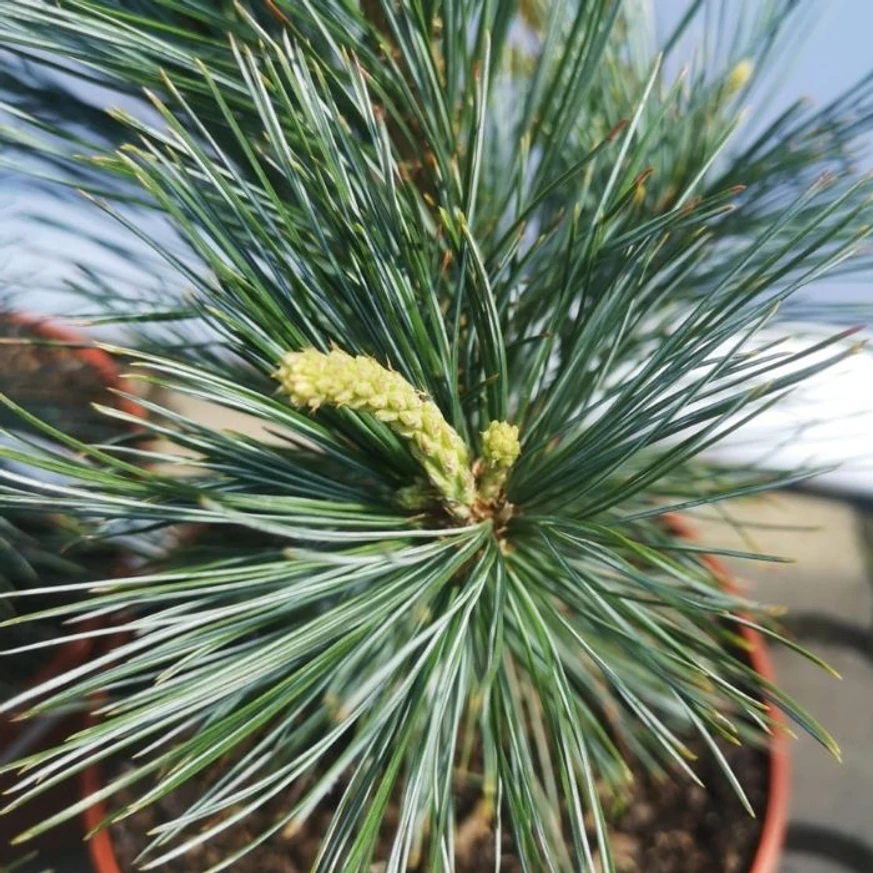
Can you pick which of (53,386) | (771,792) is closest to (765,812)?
(771,792)

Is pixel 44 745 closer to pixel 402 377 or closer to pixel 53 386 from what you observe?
pixel 53 386

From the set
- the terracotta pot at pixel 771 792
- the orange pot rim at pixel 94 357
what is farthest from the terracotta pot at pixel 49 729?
the terracotta pot at pixel 771 792

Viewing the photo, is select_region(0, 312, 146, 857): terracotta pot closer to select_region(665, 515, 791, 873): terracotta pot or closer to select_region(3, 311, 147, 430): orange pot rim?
select_region(3, 311, 147, 430): orange pot rim

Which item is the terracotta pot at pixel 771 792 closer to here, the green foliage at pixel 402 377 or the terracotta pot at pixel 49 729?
the green foliage at pixel 402 377

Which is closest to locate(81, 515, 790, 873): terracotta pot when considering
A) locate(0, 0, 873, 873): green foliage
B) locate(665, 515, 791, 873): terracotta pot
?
locate(665, 515, 791, 873): terracotta pot

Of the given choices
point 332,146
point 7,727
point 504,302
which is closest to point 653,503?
point 504,302

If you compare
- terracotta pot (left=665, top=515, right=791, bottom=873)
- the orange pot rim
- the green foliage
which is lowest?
terracotta pot (left=665, top=515, right=791, bottom=873)

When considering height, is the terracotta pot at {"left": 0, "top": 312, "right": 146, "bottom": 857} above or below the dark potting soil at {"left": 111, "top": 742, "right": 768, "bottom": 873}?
above
